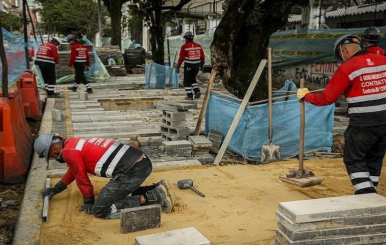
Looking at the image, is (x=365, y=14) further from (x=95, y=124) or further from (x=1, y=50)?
(x=1, y=50)

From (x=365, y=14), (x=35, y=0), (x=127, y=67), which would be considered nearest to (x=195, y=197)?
(x=365, y=14)

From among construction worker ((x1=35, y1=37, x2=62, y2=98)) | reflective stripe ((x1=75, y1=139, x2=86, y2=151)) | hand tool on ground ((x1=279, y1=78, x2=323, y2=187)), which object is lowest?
hand tool on ground ((x1=279, y1=78, x2=323, y2=187))

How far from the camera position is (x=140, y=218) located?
4.30 meters

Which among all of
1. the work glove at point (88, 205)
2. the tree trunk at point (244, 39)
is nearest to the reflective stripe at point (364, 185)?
the work glove at point (88, 205)

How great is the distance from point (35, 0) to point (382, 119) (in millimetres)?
47837

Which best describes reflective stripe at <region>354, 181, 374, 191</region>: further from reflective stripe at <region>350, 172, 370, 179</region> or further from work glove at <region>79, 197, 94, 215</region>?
work glove at <region>79, 197, 94, 215</region>

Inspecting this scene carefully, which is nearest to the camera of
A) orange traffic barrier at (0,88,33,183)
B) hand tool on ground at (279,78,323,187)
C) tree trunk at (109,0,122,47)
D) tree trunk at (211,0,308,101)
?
hand tool on ground at (279,78,323,187)

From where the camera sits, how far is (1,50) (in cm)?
659

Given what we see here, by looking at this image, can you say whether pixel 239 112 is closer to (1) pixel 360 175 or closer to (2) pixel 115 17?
(1) pixel 360 175

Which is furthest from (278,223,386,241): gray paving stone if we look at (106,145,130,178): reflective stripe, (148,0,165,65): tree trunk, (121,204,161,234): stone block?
(148,0,165,65): tree trunk

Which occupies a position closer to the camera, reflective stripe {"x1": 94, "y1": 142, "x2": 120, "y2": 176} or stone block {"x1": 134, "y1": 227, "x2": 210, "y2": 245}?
stone block {"x1": 134, "y1": 227, "x2": 210, "y2": 245}

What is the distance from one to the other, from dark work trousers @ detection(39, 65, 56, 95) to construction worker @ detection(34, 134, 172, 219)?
8.79 m

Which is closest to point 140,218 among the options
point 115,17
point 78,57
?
point 78,57

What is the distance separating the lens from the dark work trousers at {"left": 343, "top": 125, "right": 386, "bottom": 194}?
14.5 feet
